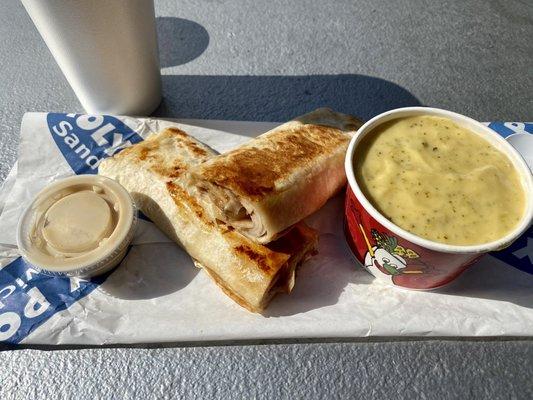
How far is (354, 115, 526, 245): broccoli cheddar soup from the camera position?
665 mm

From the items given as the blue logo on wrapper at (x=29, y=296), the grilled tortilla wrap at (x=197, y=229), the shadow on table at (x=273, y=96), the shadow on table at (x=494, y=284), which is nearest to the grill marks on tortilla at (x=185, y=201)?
the grilled tortilla wrap at (x=197, y=229)

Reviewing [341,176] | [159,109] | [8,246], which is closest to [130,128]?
[159,109]

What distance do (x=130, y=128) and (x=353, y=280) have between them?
0.60 m

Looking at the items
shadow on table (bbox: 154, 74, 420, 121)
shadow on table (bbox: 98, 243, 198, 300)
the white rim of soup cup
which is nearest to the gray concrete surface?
shadow on table (bbox: 154, 74, 420, 121)

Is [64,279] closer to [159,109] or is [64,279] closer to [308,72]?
[159,109]

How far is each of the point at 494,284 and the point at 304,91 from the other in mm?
663

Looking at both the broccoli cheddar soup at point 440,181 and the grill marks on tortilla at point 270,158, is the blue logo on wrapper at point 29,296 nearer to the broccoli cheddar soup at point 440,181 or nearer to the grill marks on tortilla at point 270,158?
the grill marks on tortilla at point 270,158

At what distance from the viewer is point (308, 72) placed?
1.22m

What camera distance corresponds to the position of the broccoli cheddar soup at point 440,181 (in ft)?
2.18

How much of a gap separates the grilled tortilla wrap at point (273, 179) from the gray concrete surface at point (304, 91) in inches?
8.8

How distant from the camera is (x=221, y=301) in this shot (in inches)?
30.6

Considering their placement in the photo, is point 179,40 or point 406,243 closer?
point 406,243

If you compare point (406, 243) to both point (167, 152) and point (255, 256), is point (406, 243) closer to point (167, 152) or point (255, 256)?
point (255, 256)

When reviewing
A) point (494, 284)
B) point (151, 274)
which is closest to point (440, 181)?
point (494, 284)
